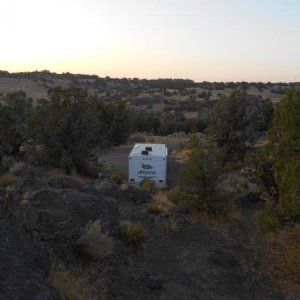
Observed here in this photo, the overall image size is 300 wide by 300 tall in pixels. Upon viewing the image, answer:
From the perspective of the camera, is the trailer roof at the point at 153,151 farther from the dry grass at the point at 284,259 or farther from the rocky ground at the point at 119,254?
the dry grass at the point at 284,259

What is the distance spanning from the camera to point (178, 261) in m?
13.0

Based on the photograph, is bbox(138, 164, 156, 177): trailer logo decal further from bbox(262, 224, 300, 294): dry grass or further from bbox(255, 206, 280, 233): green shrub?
bbox(255, 206, 280, 233): green shrub

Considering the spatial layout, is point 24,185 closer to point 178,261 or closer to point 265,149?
point 178,261

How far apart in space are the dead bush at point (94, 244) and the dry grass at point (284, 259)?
13.7 feet

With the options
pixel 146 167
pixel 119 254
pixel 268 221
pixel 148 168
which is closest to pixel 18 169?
pixel 146 167

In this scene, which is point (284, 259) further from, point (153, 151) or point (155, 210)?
point (153, 151)

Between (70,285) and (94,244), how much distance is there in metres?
2.47

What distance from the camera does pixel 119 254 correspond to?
12.0m

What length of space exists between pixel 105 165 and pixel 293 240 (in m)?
19.0

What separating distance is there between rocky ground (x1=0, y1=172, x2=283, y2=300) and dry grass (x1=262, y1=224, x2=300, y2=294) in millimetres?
450

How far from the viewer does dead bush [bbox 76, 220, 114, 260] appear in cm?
1052

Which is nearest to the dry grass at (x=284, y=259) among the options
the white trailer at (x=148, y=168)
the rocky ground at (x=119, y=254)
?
the rocky ground at (x=119, y=254)

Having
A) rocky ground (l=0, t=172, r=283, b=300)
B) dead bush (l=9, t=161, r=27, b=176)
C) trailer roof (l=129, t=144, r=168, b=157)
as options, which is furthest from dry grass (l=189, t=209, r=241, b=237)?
dead bush (l=9, t=161, r=27, b=176)

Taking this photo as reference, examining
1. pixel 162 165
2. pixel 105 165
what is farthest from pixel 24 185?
pixel 105 165
